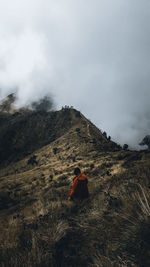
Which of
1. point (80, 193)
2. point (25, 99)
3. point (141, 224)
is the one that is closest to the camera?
point (141, 224)

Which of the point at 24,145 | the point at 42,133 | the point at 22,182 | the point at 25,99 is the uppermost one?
the point at 25,99

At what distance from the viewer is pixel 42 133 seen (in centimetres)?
4144

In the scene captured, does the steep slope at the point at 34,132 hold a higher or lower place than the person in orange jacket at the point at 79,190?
higher

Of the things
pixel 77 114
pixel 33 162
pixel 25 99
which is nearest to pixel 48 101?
pixel 25 99

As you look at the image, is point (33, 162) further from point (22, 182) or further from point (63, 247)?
point (63, 247)

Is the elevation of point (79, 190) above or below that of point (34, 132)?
below

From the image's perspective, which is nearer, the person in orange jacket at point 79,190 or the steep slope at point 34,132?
the person in orange jacket at point 79,190

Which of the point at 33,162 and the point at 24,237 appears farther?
the point at 33,162

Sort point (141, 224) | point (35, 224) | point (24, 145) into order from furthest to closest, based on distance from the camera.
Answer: point (24, 145)
point (35, 224)
point (141, 224)

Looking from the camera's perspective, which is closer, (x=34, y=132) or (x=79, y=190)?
(x=79, y=190)

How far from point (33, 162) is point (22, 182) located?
9057 mm

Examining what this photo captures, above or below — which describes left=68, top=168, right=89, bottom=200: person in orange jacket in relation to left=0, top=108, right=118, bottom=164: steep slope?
below

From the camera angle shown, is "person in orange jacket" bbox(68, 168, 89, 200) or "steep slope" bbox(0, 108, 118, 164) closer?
"person in orange jacket" bbox(68, 168, 89, 200)

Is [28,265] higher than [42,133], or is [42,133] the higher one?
[42,133]
